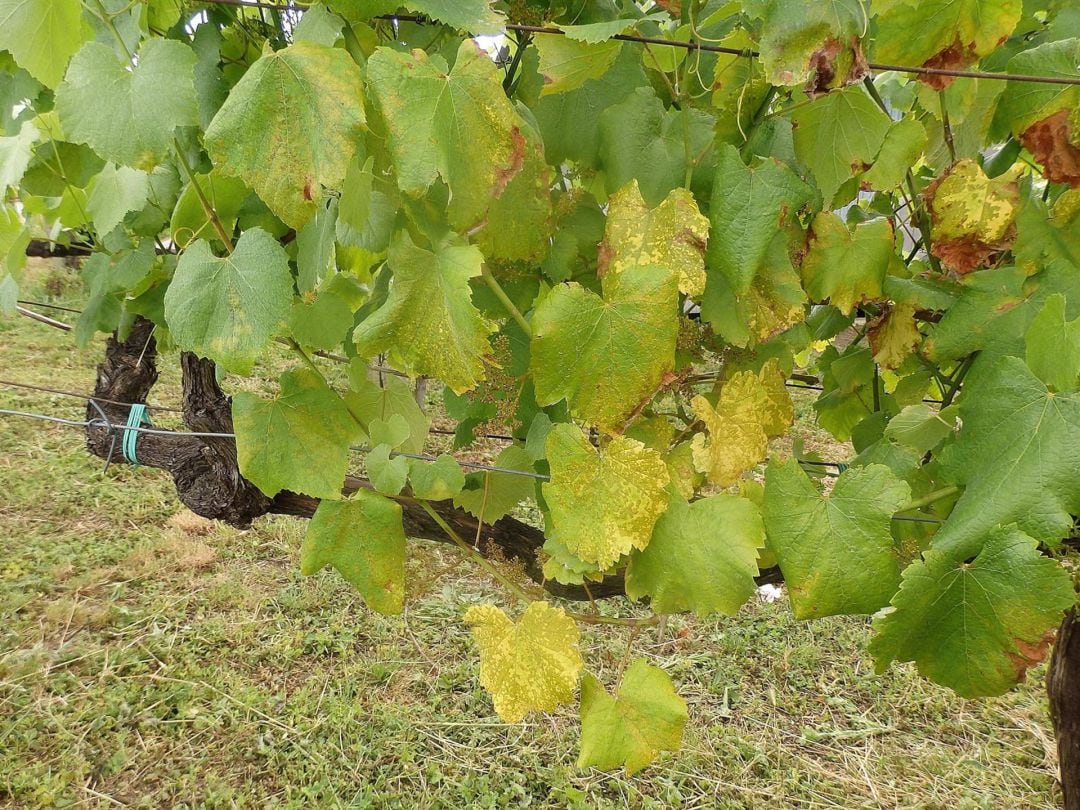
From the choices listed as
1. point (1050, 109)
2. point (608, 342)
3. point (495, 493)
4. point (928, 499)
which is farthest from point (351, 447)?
point (1050, 109)

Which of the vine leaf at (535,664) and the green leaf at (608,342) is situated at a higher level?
the green leaf at (608,342)

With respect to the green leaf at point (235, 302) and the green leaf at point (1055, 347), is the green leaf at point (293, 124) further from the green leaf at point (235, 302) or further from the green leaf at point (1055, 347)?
the green leaf at point (1055, 347)

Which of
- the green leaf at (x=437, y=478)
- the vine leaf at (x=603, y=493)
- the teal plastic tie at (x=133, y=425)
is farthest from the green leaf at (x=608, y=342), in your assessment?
the teal plastic tie at (x=133, y=425)

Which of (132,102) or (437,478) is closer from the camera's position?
(132,102)

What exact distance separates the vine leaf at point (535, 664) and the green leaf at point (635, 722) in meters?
0.05

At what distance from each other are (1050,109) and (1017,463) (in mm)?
431

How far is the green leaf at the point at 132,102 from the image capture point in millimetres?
628

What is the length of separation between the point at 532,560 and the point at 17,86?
118 cm

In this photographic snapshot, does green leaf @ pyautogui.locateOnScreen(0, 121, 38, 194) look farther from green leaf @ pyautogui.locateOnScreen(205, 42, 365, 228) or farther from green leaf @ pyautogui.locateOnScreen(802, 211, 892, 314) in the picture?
green leaf @ pyautogui.locateOnScreen(802, 211, 892, 314)

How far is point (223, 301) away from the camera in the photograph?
2.32 ft

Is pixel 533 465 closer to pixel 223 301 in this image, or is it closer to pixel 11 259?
pixel 223 301

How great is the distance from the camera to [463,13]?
605 millimetres

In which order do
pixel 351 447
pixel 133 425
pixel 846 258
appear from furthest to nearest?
pixel 133 425, pixel 351 447, pixel 846 258

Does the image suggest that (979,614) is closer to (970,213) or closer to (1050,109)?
(970,213)
